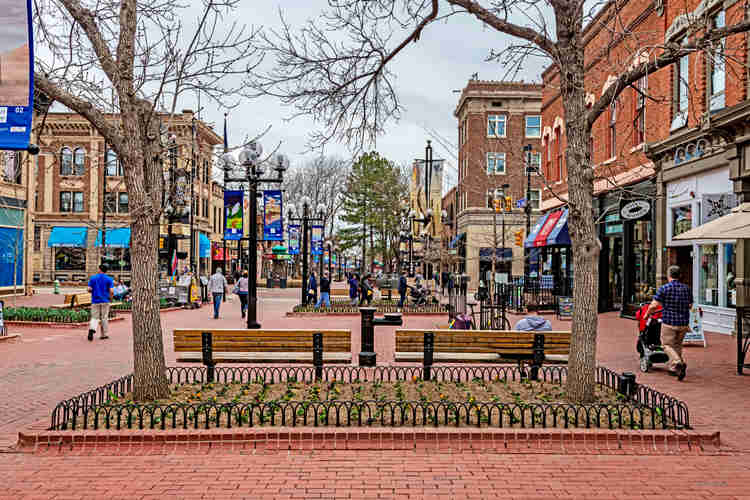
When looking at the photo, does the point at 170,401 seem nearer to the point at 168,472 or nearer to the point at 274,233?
the point at 168,472

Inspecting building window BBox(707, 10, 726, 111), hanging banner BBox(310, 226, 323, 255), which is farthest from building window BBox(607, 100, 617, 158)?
hanging banner BBox(310, 226, 323, 255)

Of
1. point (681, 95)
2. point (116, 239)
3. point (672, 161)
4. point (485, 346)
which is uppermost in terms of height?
point (681, 95)

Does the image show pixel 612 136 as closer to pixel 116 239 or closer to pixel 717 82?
pixel 717 82

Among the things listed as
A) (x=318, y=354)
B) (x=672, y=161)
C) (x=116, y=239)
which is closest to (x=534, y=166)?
(x=318, y=354)

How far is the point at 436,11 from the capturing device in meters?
9.16

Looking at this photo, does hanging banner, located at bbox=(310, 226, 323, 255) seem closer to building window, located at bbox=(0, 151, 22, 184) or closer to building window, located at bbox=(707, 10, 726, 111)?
building window, located at bbox=(0, 151, 22, 184)

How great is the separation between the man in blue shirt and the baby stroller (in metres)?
0.16

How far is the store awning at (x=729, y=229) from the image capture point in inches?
442

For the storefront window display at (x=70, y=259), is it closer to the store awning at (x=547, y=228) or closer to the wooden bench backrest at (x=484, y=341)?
the store awning at (x=547, y=228)

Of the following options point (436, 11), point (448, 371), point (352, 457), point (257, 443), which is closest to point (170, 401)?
point (257, 443)

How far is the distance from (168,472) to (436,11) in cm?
684

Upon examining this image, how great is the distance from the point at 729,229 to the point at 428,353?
6.04 metres

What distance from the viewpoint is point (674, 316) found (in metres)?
10.7

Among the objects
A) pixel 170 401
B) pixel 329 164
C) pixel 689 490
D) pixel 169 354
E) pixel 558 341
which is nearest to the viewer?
pixel 689 490
